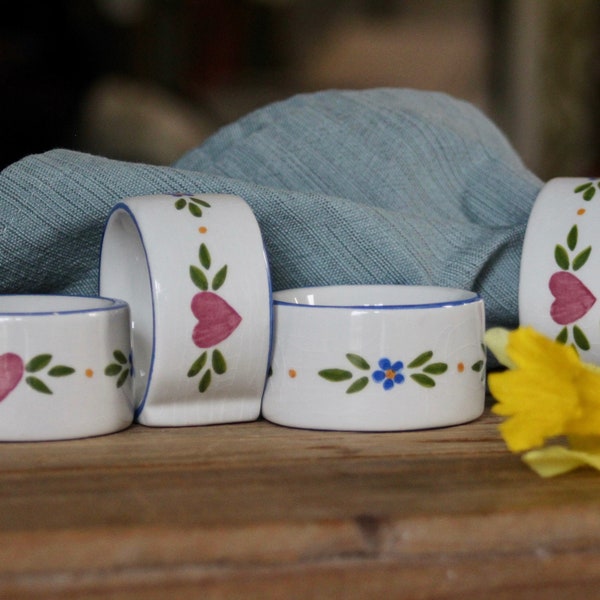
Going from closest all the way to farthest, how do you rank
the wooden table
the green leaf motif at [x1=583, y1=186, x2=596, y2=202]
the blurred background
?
the wooden table < the green leaf motif at [x1=583, y1=186, x2=596, y2=202] < the blurred background

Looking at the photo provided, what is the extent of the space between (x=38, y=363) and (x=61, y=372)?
0.5 inches

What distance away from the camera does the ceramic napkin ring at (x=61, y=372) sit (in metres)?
0.50

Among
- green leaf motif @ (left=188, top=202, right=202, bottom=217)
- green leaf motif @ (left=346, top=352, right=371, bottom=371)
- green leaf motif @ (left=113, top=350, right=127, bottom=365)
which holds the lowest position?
green leaf motif @ (left=346, top=352, right=371, bottom=371)

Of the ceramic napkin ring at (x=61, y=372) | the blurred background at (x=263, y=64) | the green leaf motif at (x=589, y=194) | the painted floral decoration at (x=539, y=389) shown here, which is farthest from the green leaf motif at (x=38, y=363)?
the blurred background at (x=263, y=64)

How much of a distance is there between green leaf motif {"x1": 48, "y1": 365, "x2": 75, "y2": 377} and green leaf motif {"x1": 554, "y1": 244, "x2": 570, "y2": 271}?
0.28 metres

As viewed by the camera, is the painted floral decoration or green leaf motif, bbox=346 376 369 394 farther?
green leaf motif, bbox=346 376 369 394

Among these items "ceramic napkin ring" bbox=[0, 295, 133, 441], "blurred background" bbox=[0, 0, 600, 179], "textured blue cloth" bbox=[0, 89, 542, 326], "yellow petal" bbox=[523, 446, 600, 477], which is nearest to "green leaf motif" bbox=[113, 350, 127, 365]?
"ceramic napkin ring" bbox=[0, 295, 133, 441]

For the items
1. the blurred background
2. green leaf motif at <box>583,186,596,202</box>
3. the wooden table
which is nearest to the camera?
the wooden table

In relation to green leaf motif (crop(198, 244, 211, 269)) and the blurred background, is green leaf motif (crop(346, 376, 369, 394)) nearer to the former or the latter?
green leaf motif (crop(198, 244, 211, 269))

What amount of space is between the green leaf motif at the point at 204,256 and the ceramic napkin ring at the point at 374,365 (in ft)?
0.14

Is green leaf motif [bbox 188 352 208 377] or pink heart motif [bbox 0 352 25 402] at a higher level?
pink heart motif [bbox 0 352 25 402]

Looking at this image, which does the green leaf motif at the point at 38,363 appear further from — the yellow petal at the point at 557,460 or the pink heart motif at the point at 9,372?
the yellow petal at the point at 557,460

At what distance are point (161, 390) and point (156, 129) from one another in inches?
47.6

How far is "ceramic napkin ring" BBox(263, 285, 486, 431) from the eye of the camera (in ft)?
1.73
